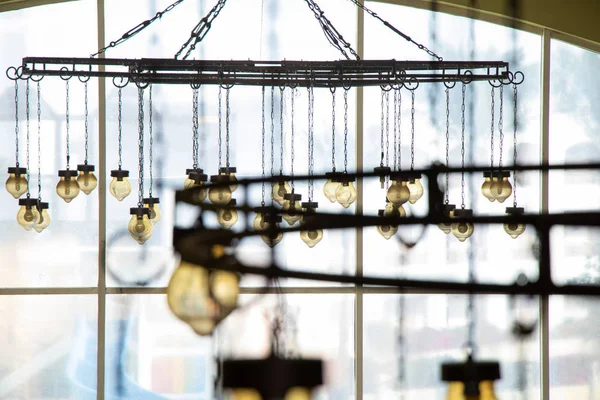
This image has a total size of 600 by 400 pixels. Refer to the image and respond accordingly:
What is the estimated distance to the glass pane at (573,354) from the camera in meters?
7.19

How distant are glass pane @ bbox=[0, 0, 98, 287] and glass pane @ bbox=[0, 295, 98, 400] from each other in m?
0.21

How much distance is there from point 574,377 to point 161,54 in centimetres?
500

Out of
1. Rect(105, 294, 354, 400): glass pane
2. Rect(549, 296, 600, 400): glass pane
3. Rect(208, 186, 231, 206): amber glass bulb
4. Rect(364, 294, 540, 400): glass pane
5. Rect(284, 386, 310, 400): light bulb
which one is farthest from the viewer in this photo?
Rect(549, 296, 600, 400): glass pane

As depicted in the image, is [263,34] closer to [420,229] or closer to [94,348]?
[420,229]

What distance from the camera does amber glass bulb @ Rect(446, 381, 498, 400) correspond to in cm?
189

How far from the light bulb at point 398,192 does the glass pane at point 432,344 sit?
3.06m

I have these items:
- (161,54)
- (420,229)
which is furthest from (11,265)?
(420,229)

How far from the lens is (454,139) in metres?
7.16

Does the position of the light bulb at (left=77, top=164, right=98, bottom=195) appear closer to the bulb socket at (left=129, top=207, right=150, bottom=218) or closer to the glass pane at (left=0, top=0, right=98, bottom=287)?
the bulb socket at (left=129, top=207, right=150, bottom=218)

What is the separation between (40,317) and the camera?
700 cm

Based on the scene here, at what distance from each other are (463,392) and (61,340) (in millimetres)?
5806

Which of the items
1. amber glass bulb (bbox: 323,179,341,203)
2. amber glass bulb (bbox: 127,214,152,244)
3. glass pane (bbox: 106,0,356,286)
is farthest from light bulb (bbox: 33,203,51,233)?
glass pane (bbox: 106,0,356,286)

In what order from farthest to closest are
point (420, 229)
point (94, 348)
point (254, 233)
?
1. point (94, 348)
2. point (420, 229)
3. point (254, 233)

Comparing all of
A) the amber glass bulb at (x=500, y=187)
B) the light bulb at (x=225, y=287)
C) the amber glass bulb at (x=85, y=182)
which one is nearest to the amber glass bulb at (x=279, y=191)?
the amber glass bulb at (x=85, y=182)
